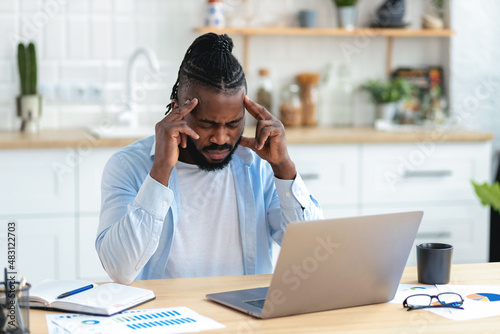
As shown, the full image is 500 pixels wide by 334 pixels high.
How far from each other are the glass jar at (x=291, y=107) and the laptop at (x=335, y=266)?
7.49 feet

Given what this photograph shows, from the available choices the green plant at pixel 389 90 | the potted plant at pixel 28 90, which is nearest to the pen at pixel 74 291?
the potted plant at pixel 28 90

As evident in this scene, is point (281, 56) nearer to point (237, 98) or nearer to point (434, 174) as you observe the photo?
point (434, 174)

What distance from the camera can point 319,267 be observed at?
4.25ft

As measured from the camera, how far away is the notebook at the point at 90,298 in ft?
4.34

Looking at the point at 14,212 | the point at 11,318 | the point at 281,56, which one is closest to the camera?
the point at 11,318

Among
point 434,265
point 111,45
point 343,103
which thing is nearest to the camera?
point 434,265

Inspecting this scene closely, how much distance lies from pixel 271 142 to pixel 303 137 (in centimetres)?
144

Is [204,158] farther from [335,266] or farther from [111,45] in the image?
[111,45]

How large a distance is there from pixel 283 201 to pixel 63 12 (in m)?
2.11

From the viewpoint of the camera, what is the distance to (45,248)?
2936 mm

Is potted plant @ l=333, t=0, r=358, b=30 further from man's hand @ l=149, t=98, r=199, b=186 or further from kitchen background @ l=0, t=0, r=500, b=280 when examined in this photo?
man's hand @ l=149, t=98, r=199, b=186

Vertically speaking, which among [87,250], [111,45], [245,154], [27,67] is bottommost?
[87,250]

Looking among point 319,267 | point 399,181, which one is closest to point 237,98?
point 319,267

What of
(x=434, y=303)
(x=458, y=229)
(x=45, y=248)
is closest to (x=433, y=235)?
(x=458, y=229)
